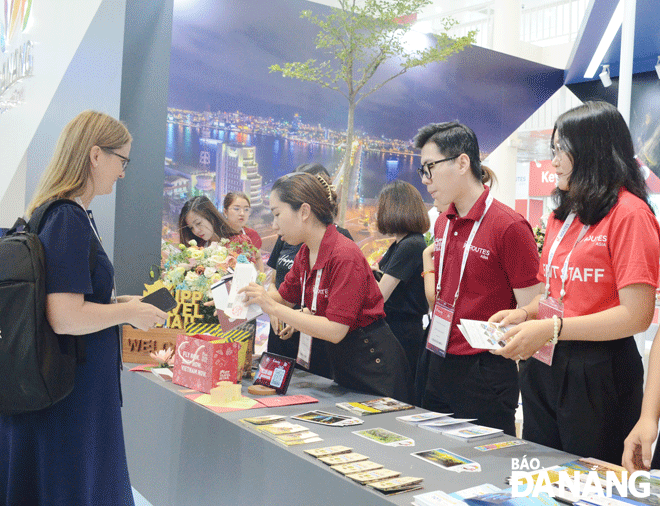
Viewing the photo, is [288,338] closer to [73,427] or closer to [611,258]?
[73,427]

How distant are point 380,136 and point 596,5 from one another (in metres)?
2.61

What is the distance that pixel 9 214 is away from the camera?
614cm

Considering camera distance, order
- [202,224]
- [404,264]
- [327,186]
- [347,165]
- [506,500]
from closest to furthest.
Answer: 1. [506,500]
2. [327,186]
3. [404,264]
4. [202,224]
5. [347,165]

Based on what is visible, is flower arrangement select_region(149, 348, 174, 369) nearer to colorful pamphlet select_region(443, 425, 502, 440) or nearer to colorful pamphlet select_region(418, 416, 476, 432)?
colorful pamphlet select_region(418, 416, 476, 432)

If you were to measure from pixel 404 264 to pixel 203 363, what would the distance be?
1.36m

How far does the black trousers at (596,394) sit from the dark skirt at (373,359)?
69 cm

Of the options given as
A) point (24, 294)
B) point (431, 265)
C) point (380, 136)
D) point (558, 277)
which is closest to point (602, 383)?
point (558, 277)

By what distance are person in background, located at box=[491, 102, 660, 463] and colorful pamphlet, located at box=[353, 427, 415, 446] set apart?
39cm

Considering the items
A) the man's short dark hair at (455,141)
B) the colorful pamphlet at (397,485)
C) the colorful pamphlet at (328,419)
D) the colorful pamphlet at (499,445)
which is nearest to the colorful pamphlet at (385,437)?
the colorful pamphlet at (328,419)

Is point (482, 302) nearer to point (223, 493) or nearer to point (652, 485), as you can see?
point (652, 485)

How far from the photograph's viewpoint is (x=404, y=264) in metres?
3.26

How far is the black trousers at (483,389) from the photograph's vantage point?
210 centimetres

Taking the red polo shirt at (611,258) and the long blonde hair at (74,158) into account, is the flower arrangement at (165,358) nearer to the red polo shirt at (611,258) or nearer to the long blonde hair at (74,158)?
the long blonde hair at (74,158)

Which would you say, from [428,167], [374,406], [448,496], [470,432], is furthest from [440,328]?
[448,496]
